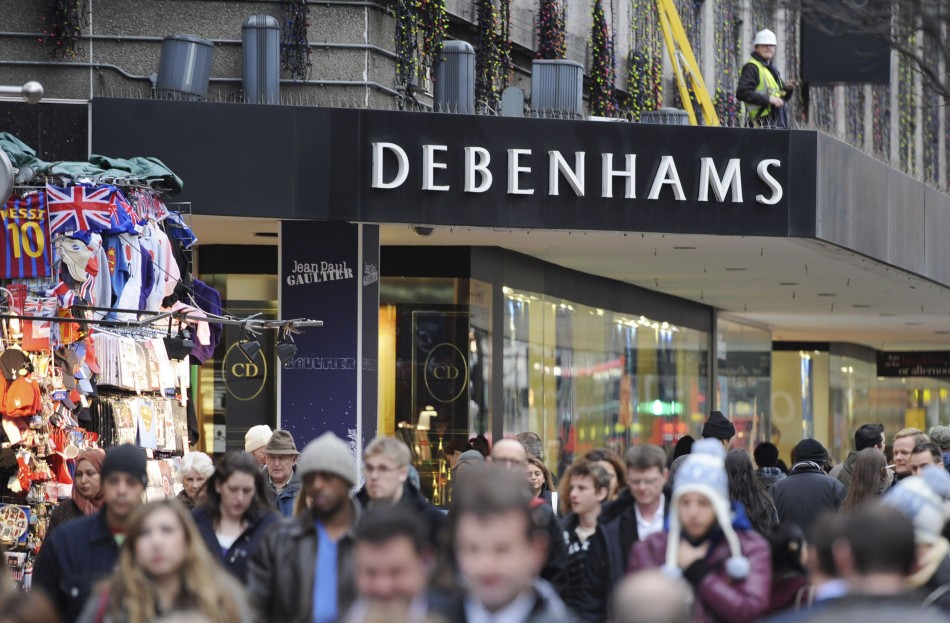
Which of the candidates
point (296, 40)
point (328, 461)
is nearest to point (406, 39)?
point (296, 40)

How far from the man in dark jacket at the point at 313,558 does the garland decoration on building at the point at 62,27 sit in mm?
13464

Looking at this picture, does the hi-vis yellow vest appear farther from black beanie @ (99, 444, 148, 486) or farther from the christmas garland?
black beanie @ (99, 444, 148, 486)

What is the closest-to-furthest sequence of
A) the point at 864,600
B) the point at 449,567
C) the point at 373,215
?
the point at 864,600 < the point at 449,567 < the point at 373,215

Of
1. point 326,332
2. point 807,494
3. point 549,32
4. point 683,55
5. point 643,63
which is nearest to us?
point 807,494

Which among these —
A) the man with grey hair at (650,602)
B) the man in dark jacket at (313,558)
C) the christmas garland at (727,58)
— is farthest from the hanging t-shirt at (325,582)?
the christmas garland at (727,58)

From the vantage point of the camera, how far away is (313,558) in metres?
6.86

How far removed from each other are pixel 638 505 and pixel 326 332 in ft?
37.1

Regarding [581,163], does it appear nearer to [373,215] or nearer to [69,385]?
[373,215]

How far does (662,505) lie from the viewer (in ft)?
27.9

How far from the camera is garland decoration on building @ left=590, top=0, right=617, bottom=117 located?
83.6 feet

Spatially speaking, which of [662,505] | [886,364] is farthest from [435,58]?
[886,364]

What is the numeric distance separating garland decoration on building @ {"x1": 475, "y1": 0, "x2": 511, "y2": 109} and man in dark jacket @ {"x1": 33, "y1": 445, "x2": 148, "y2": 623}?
588 inches

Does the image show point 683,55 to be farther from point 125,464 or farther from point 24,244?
point 125,464

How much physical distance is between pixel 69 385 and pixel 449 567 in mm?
7004
